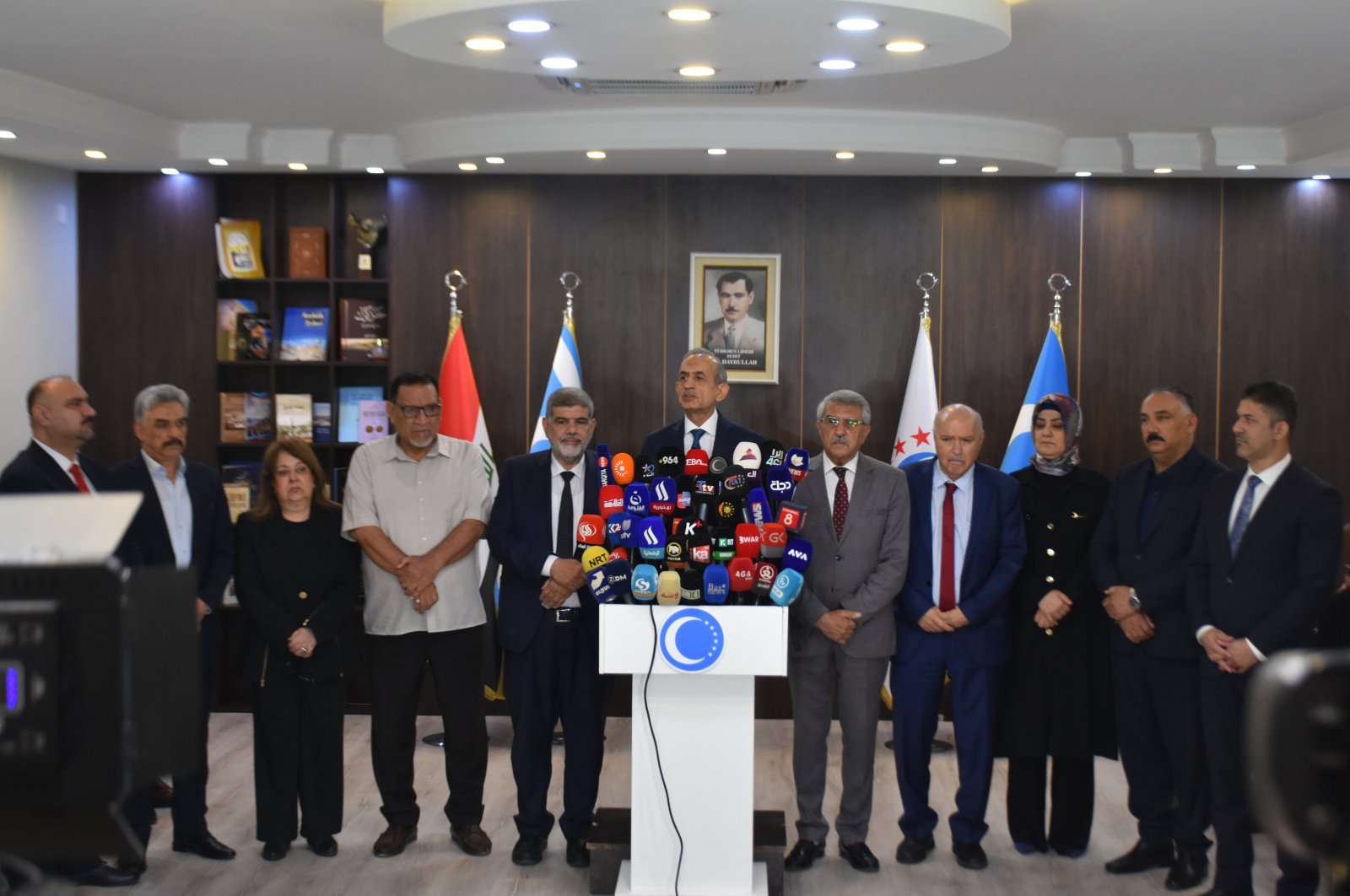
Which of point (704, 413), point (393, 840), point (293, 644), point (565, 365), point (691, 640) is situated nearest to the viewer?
point (691, 640)

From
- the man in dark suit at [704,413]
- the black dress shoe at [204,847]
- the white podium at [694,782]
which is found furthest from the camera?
the man in dark suit at [704,413]

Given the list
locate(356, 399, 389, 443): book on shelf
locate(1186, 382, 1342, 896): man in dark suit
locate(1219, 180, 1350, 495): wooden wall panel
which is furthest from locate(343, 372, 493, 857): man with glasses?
locate(1219, 180, 1350, 495): wooden wall panel

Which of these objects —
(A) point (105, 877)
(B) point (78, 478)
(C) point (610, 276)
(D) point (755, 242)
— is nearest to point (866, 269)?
(D) point (755, 242)

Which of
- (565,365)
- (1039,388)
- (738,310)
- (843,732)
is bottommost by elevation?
(843,732)

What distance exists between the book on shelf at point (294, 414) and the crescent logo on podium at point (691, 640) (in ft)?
11.7

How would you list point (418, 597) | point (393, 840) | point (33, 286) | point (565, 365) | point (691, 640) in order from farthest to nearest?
point (565, 365) → point (33, 286) → point (393, 840) → point (418, 597) → point (691, 640)

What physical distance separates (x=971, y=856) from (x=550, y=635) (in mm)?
1726

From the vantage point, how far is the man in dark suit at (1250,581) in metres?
3.91

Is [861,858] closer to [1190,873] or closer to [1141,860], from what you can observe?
[1141,860]

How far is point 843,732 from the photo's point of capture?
14.7 ft

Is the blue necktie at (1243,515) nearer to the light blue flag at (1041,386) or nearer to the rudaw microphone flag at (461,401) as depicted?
the light blue flag at (1041,386)

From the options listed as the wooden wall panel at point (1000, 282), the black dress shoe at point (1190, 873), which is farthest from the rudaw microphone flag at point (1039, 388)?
the black dress shoe at point (1190, 873)

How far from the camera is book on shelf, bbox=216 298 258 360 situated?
6816mm

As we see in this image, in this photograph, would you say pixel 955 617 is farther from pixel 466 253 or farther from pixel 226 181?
pixel 226 181
